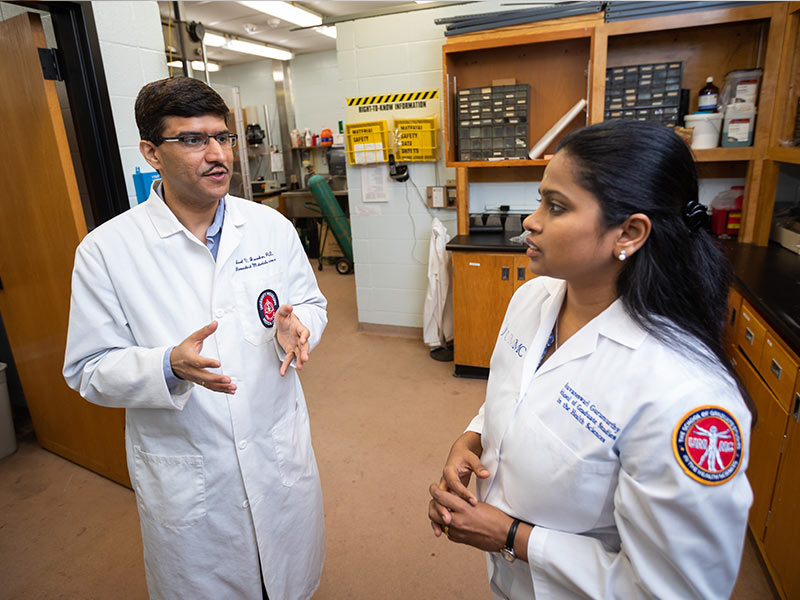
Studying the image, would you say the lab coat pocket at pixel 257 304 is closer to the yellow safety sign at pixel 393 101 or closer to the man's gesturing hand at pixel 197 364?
the man's gesturing hand at pixel 197 364

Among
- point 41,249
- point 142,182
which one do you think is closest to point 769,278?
point 142,182

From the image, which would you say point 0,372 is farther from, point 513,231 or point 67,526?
point 513,231

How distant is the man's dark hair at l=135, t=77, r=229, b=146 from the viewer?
1158 mm

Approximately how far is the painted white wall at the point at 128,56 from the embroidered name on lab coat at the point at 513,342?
1.94 metres

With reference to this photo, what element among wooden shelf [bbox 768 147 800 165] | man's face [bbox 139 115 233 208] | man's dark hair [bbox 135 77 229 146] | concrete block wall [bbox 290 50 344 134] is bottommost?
wooden shelf [bbox 768 147 800 165]

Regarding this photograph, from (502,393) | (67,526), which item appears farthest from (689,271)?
(67,526)

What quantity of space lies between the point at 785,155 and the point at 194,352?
280 cm

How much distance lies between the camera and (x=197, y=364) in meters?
1.02

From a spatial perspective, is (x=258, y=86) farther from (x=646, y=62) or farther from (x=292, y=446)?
(x=292, y=446)

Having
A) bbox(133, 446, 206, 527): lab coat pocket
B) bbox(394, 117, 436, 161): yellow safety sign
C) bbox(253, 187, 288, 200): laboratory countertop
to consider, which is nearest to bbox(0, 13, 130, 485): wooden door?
bbox(133, 446, 206, 527): lab coat pocket

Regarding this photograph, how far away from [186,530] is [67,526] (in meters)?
1.42

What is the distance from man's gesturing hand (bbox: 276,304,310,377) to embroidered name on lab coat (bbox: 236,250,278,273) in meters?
0.14

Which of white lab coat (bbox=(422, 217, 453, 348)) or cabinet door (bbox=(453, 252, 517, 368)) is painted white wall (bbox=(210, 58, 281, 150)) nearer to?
white lab coat (bbox=(422, 217, 453, 348))

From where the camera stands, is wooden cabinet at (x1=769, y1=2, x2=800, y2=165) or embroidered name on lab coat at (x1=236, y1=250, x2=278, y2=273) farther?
wooden cabinet at (x1=769, y1=2, x2=800, y2=165)
